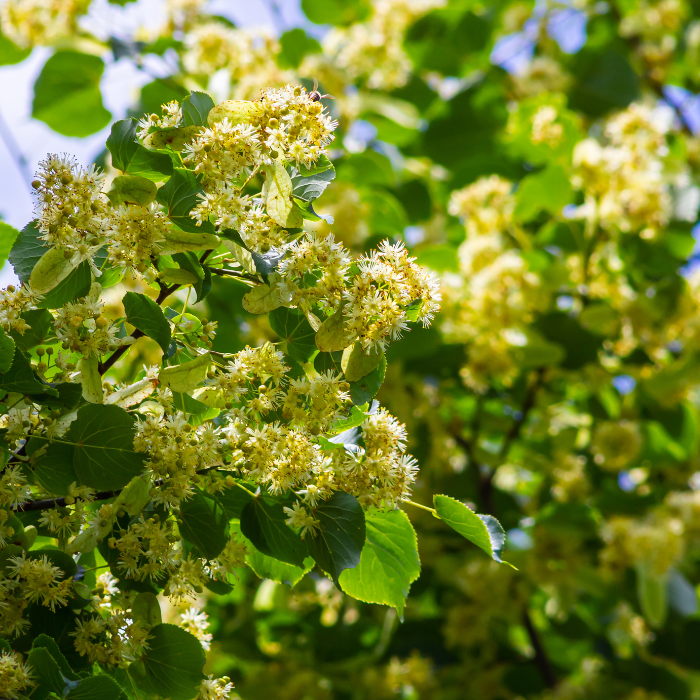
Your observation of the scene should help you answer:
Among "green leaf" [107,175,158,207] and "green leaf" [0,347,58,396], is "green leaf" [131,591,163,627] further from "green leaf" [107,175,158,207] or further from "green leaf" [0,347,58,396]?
"green leaf" [107,175,158,207]

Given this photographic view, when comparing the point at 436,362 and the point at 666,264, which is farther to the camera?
the point at 666,264

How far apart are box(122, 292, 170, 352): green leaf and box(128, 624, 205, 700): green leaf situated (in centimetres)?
30

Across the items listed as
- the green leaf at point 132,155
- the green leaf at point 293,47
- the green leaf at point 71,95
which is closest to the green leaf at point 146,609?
A: the green leaf at point 132,155

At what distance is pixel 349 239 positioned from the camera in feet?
7.32

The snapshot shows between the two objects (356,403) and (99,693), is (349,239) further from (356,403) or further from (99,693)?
(99,693)

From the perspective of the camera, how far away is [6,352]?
0.69 m

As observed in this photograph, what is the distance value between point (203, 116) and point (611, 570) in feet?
7.04

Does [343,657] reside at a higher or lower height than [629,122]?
lower

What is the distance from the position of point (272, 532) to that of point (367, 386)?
194 mm

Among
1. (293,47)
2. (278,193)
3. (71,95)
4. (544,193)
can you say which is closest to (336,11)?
(293,47)

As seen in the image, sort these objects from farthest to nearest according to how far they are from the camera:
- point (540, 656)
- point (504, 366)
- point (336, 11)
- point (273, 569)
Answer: point (336, 11) → point (540, 656) → point (504, 366) → point (273, 569)

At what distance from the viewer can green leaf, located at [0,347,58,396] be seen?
72 cm

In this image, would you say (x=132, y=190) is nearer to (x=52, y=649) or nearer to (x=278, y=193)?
(x=278, y=193)

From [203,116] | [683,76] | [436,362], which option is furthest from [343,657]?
[683,76]
